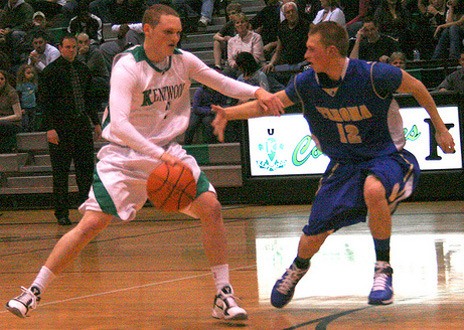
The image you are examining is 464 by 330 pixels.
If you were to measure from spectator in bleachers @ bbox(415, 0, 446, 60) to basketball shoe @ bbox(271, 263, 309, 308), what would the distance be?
8905 millimetres

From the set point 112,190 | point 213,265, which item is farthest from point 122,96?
point 213,265

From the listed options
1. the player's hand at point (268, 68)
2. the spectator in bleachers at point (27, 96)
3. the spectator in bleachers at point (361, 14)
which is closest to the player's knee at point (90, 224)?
the player's hand at point (268, 68)

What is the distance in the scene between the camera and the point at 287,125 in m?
12.1

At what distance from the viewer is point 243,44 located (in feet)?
44.9

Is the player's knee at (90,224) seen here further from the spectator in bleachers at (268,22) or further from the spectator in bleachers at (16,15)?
the spectator in bleachers at (16,15)

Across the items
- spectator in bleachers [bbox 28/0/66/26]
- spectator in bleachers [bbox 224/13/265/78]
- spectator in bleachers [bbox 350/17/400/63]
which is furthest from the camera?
spectator in bleachers [bbox 28/0/66/26]

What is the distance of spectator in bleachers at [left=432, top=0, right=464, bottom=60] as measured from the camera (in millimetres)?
12953

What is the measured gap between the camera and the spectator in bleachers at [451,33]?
42.5ft

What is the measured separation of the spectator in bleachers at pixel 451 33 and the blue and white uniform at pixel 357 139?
319 inches

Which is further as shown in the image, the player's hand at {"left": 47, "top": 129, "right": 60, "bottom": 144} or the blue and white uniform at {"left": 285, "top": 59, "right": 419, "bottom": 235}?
the player's hand at {"left": 47, "top": 129, "right": 60, "bottom": 144}

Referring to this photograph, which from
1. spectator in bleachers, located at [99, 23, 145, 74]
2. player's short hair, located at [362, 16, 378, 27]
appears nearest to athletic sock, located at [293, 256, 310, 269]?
player's short hair, located at [362, 16, 378, 27]

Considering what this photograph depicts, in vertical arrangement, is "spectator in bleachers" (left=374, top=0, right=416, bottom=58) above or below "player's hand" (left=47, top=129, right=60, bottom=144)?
above

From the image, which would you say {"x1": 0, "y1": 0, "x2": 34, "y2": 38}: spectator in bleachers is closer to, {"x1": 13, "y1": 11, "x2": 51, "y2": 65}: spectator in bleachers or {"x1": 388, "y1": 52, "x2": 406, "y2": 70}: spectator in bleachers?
{"x1": 13, "y1": 11, "x2": 51, "y2": 65}: spectator in bleachers

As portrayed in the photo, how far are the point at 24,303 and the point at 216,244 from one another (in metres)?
1.09
